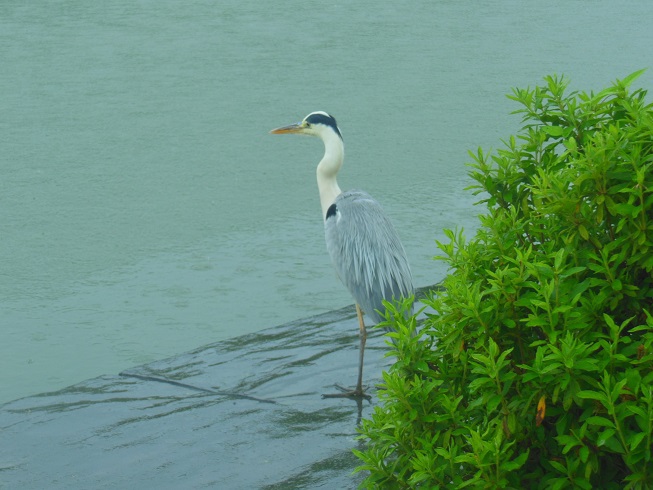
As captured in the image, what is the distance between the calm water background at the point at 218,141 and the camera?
16.1 ft

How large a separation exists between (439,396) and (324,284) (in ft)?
10.8

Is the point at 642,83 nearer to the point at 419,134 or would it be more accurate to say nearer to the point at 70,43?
the point at 419,134

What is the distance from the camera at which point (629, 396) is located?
5.58 ft

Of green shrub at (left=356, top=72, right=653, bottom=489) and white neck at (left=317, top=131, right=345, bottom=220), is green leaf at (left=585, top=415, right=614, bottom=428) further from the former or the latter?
white neck at (left=317, top=131, right=345, bottom=220)

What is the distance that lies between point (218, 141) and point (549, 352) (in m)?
5.54

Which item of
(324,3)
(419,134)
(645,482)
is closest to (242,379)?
(645,482)

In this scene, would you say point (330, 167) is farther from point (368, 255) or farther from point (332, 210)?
point (368, 255)

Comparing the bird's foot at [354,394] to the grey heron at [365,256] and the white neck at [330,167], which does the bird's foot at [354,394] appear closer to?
the grey heron at [365,256]

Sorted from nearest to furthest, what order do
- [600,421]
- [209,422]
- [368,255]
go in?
[600,421] < [209,422] < [368,255]

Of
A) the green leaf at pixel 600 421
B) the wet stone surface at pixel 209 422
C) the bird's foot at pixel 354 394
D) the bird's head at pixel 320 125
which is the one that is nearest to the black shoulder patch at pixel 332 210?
the bird's head at pixel 320 125

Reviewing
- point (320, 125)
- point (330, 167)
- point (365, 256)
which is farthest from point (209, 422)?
point (320, 125)

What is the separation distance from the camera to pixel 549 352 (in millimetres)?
1778

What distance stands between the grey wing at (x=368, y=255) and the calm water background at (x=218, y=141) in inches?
33.4

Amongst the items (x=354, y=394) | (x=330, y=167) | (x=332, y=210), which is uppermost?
(x=330, y=167)
